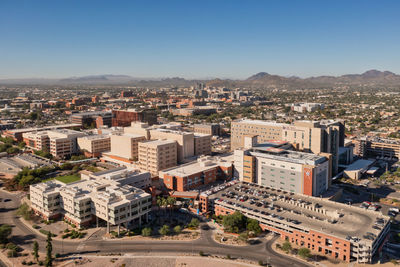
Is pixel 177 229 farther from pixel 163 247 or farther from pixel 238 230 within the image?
pixel 238 230

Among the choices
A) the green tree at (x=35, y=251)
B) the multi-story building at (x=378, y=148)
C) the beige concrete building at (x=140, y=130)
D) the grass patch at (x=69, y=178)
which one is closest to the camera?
the green tree at (x=35, y=251)

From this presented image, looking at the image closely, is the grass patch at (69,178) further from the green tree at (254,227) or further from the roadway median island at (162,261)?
the green tree at (254,227)

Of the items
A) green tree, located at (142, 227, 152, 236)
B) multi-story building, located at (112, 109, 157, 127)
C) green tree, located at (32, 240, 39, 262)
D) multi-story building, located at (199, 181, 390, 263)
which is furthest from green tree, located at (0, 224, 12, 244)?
multi-story building, located at (112, 109, 157, 127)

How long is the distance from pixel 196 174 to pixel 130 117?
41.8 metres

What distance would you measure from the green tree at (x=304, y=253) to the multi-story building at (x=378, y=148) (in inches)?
1496

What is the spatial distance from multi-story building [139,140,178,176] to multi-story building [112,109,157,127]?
3134cm

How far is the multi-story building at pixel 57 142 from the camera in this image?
186ft

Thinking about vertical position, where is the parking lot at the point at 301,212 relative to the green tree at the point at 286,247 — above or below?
above

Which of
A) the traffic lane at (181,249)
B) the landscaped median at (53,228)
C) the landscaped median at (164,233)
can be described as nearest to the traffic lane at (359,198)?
the traffic lane at (181,249)

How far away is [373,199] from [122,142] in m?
35.5

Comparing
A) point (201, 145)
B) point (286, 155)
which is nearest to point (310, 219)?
point (286, 155)

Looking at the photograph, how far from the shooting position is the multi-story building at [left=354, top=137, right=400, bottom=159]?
5653 cm

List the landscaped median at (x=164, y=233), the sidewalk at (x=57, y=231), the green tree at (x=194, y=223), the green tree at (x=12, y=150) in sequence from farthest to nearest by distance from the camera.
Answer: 1. the green tree at (x=12, y=150)
2. the green tree at (x=194, y=223)
3. the landscaped median at (x=164, y=233)
4. the sidewalk at (x=57, y=231)

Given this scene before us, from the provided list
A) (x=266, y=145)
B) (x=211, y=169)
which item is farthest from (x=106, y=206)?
(x=266, y=145)
